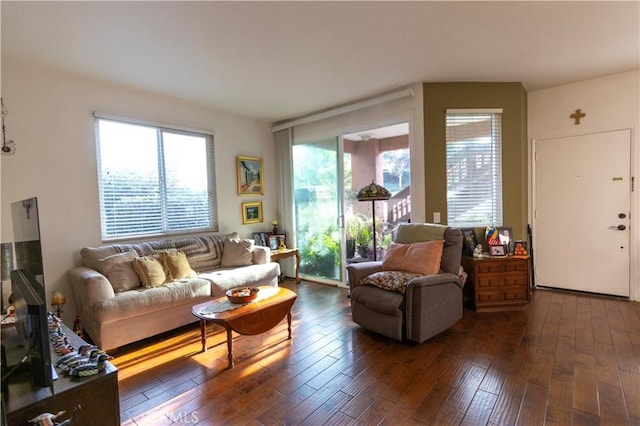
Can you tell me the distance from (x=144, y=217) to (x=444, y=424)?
3548 mm

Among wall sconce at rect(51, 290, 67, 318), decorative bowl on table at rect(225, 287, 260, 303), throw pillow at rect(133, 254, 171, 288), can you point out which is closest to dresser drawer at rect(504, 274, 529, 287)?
decorative bowl on table at rect(225, 287, 260, 303)

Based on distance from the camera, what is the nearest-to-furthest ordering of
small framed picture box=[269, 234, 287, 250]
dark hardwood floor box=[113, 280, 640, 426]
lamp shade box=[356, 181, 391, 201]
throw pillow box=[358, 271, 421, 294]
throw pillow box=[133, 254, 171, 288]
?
dark hardwood floor box=[113, 280, 640, 426]
throw pillow box=[358, 271, 421, 294]
throw pillow box=[133, 254, 171, 288]
lamp shade box=[356, 181, 391, 201]
small framed picture box=[269, 234, 287, 250]

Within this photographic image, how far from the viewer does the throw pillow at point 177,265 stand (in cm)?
329

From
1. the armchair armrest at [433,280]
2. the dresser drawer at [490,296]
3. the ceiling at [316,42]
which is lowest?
the dresser drawer at [490,296]

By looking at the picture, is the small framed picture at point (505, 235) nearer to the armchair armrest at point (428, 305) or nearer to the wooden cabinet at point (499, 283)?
the wooden cabinet at point (499, 283)

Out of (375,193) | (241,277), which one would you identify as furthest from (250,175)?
(375,193)

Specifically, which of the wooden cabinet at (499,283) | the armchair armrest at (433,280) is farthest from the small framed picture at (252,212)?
the wooden cabinet at (499,283)

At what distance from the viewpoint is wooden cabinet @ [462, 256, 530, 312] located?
3.29 meters

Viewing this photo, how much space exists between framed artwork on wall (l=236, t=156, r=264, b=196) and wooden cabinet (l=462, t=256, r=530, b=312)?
3.18 meters

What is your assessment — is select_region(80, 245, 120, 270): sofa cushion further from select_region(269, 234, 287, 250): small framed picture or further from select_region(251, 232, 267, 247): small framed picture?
select_region(269, 234, 287, 250): small framed picture

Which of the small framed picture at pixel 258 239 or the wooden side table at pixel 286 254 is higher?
the small framed picture at pixel 258 239

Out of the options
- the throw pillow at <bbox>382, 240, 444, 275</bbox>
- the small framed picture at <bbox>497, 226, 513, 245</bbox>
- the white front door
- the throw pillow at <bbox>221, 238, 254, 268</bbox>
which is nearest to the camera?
the throw pillow at <bbox>382, 240, 444, 275</bbox>

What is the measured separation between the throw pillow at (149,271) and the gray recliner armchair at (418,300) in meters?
1.89

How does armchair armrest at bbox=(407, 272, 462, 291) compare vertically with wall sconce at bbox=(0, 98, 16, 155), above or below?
below
